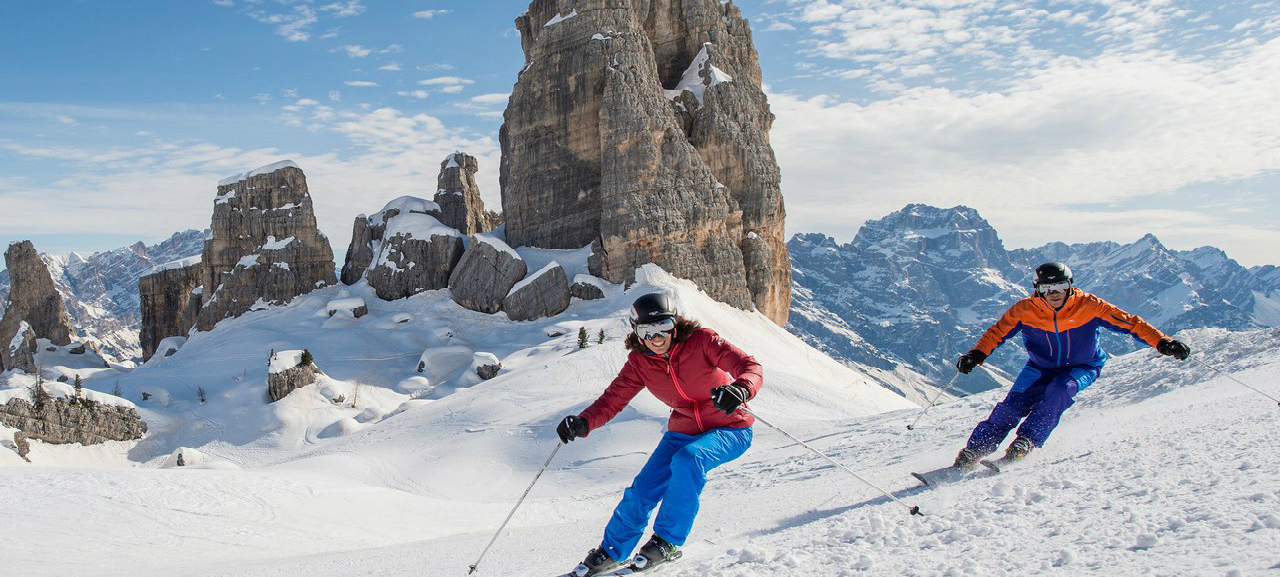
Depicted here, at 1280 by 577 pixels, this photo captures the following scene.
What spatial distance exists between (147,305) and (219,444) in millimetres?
34201

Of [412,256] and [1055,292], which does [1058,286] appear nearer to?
[1055,292]

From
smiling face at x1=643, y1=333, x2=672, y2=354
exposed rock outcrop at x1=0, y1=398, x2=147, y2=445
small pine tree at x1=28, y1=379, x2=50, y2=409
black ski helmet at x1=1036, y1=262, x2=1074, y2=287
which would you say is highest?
black ski helmet at x1=1036, y1=262, x2=1074, y2=287

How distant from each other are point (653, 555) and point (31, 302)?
224 ft

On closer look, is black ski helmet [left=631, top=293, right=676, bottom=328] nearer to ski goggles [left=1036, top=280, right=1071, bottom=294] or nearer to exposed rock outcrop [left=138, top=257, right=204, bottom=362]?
ski goggles [left=1036, top=280, right=1071, bottom=294]

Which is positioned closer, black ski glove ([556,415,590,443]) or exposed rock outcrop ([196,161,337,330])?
black ski glove ([556,415,590,443])

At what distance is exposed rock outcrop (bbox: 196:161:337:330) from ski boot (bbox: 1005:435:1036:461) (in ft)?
163

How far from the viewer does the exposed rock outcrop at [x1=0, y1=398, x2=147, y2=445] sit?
29.4 m

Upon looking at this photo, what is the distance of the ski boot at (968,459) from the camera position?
22.5 ft

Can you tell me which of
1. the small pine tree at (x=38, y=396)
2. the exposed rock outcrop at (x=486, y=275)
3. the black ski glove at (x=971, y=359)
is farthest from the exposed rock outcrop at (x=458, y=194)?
the black ski glove at (x=971, y=359)

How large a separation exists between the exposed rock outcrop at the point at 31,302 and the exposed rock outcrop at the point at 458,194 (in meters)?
29.5

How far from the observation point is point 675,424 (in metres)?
5.40

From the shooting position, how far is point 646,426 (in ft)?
74.5

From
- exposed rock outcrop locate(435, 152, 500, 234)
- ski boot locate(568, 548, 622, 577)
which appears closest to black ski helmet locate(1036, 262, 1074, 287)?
ski boot locate(568, 548, 622, 577)

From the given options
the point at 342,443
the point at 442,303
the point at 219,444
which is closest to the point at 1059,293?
the point at 342,443
